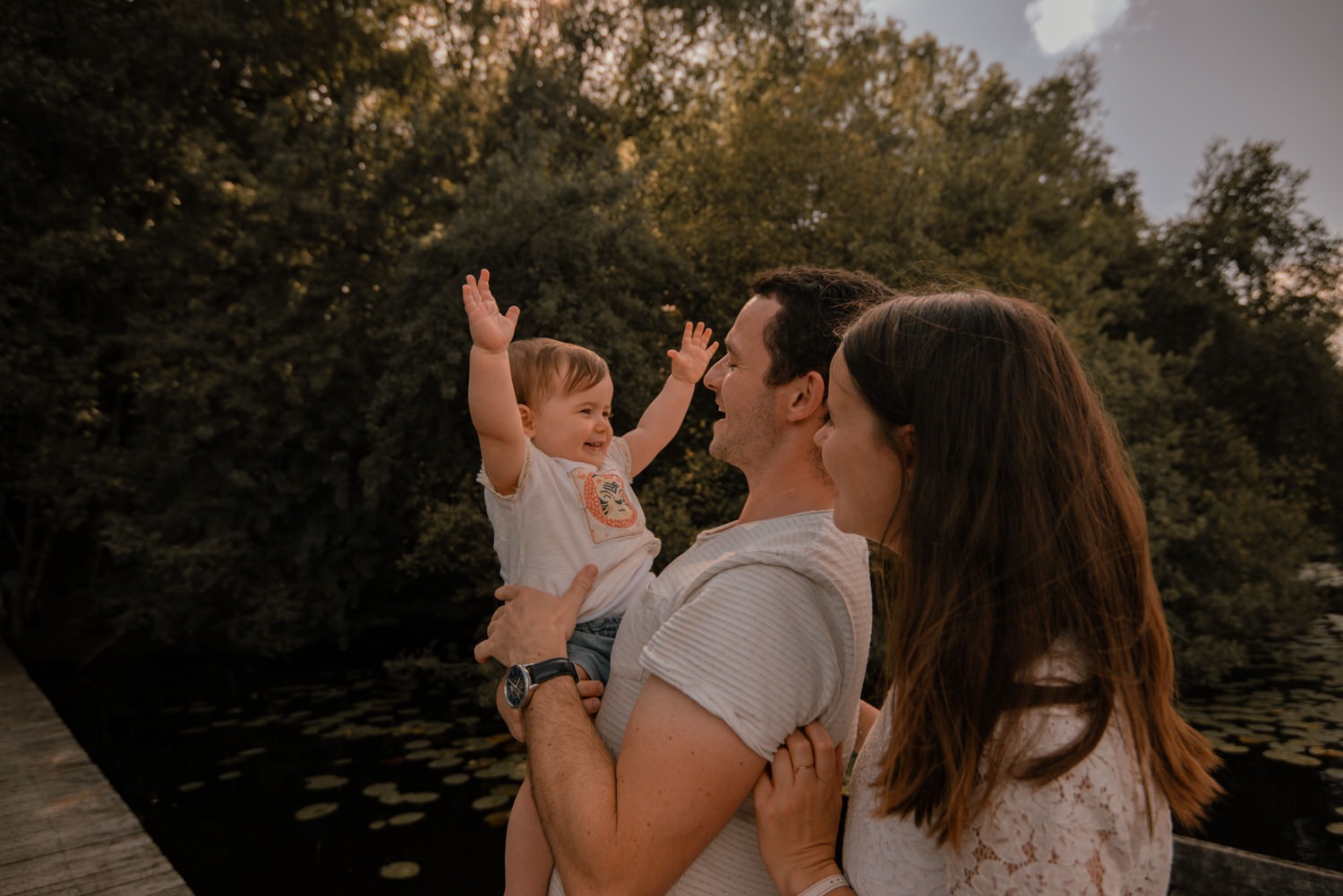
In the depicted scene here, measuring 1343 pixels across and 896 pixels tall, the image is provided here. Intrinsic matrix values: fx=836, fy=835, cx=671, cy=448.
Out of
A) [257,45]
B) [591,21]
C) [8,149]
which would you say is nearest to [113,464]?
[8,149]

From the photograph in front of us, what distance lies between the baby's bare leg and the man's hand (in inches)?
11.5

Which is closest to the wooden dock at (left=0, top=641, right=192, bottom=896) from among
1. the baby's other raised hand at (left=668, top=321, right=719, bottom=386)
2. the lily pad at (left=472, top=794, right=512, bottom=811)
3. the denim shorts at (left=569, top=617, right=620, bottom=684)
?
the lily pad at (left=472, top=794, right=512, bottom=811)

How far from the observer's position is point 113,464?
8859 millimetres

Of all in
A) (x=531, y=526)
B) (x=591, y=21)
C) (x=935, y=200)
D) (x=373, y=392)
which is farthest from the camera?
(x=591, y=21)

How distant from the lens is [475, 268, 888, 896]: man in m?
1.18

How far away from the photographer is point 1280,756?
5695 millimetres

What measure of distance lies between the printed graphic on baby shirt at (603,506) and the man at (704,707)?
0.57 metres

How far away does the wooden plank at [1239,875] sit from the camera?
7.66 ft

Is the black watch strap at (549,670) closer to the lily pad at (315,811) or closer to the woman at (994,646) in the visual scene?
the woman at (994,646)

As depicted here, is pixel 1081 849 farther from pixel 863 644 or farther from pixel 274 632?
pixel 274 632

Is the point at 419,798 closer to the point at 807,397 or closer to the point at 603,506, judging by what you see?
the point at 603,506

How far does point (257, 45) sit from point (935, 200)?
8.08m

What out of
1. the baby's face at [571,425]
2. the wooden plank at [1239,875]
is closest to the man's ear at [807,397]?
the baby's face at [571,425]

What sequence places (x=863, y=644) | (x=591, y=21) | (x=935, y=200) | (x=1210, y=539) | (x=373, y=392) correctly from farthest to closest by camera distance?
(x=591, y=21), (x=935, y=200), (x=373, y=392), (x=1210, y=539), (x=863, y=644)
